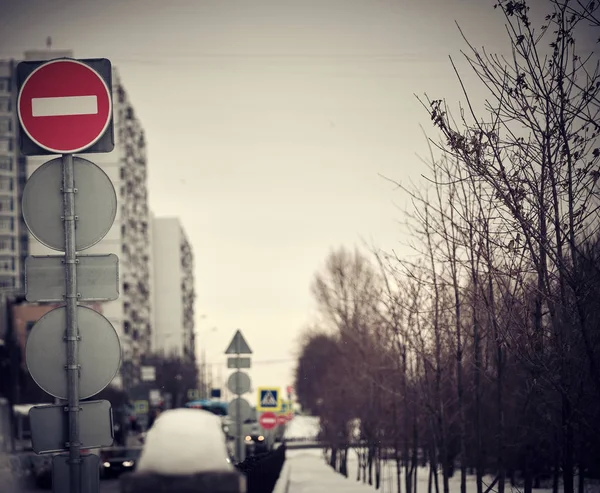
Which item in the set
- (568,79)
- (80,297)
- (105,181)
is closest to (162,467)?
(80,297)

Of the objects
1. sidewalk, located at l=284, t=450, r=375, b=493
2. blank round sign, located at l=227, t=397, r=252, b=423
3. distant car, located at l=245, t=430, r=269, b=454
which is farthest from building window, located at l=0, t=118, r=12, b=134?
blank round sign, located at l=227, t=397, r=252, b=423

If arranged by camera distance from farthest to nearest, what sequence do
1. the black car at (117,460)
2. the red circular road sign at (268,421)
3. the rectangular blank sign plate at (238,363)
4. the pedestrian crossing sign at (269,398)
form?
the black car at (117,460) → the red circular road sign at (268,421) → the pedestrian crossing sign at (269,398) → the rectangular blank sign plate at (238,363)

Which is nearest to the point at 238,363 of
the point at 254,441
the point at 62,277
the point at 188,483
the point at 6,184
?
the point at 62,277

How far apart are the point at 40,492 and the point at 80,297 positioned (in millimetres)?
26944

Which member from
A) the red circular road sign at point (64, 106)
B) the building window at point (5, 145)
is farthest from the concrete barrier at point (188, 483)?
the building window at point (5, 145)

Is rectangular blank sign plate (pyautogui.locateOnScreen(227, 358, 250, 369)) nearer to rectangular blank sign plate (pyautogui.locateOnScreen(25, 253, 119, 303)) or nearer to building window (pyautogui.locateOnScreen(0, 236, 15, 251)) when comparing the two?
rectangular blank sign plate (pyautogui.locateOnScreen(25, 253, 119, 303))

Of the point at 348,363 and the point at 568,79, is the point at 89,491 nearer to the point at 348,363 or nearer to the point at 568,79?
the point at 568,79

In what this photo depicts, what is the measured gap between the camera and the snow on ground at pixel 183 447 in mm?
5504

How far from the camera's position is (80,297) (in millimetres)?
6086

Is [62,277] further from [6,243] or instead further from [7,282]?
[7,282]

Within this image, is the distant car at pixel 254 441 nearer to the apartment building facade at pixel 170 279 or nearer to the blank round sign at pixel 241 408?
the blank round sign at pixel 241 408

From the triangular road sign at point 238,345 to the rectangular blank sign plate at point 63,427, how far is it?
17.0 meters

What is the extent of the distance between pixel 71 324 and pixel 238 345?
1724cm

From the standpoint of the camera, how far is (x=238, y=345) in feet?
75.7
